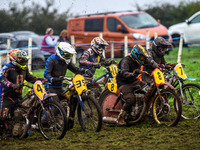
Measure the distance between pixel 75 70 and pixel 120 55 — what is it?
9.82 metres

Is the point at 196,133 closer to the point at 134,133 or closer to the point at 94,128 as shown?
the point at 134,133

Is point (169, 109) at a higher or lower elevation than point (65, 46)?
lower

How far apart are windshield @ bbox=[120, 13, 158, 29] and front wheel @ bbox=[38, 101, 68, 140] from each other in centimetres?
1190

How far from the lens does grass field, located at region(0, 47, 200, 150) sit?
20.9ft

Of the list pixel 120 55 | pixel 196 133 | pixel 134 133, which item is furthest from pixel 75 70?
pixel 120 55

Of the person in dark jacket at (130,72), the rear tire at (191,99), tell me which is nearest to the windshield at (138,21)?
the rear tire at (191,99)

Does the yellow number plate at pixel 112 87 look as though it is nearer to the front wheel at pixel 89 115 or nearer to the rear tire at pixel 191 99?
the front wheel at pixel 89 115

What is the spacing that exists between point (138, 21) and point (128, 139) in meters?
12.9

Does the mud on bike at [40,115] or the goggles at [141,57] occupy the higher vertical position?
the goggles at [141,57]

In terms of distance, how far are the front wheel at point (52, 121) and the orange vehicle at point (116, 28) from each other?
34.1 feet

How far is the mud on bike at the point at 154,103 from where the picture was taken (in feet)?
24.8

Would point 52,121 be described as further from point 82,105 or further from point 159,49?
point 159,49

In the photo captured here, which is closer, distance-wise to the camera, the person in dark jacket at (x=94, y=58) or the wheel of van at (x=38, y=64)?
the person in dark jacket at (x=94, y=58)

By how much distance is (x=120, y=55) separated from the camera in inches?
702
